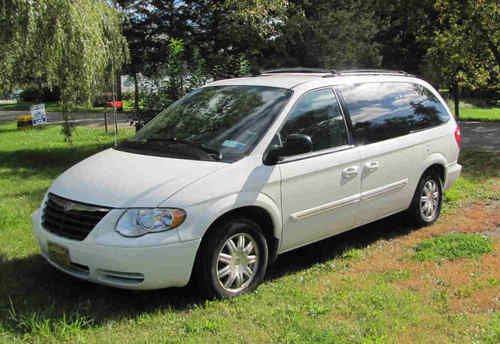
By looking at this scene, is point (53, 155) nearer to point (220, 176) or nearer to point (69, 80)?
point (69, 80)

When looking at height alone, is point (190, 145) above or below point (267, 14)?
below

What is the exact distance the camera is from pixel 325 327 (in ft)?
12.4

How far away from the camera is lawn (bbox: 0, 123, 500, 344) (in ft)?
12.2

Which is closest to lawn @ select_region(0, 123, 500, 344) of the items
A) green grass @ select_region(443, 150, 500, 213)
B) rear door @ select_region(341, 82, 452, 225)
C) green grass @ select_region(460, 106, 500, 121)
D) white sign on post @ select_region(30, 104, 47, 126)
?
rear door @ select_region(341, 82, 452, 225)

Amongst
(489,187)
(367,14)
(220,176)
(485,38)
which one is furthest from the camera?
(367,14)

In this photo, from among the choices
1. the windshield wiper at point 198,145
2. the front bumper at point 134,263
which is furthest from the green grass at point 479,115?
the front bumper at point 134,263

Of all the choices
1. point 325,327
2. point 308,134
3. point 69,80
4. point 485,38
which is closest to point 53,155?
point 69,80

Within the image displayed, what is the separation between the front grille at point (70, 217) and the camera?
3924 mm

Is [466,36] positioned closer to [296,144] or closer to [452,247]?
[452,247]

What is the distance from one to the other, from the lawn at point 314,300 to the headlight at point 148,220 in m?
0.66

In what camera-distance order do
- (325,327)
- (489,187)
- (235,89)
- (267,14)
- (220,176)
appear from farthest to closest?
(267,14) → (489,187) → (235,89) → (220,176) → (325,327)

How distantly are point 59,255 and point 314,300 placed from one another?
6.55ft

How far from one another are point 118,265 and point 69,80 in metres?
7.19

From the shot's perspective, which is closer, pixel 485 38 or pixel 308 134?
pixel 308 134
